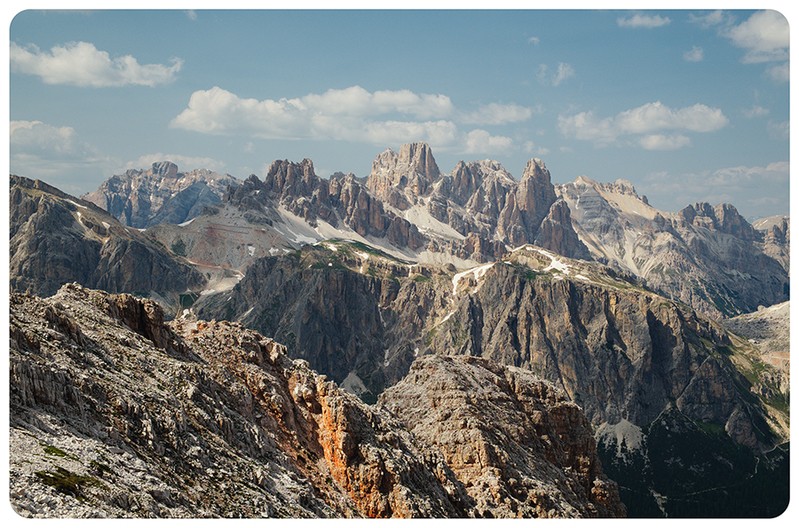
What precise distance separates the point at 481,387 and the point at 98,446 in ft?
163

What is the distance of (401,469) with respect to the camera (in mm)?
60969

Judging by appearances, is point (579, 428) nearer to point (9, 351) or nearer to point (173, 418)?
point (173, 418)

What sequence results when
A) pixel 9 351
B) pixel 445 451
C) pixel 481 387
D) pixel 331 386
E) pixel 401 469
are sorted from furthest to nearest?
1. pixel 481 387
2. pixel 445 451
3. pixel 331 386
4. pixel 401 469
5. pixel 9 351

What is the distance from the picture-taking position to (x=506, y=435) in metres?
79.4

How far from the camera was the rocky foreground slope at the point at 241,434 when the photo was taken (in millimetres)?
41625

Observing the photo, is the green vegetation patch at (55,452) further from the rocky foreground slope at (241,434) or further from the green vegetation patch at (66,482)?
the green vegetation patch at (66,482)

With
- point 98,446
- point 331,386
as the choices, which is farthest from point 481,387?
point 98,446

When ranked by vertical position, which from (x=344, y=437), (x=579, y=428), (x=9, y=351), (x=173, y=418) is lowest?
(x=579, y=428)

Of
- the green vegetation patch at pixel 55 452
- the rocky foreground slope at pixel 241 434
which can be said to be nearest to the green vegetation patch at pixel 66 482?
the rocky foreground slope at pixel 241 434

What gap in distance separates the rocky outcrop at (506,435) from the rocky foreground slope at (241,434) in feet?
0.58

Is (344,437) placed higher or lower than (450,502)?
higher

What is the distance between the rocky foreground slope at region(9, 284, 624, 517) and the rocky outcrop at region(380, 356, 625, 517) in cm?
18

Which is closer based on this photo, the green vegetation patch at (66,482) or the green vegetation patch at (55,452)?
the green vegetation patch at (66,482)

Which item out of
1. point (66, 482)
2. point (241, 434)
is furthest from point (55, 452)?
point (241, 434)
